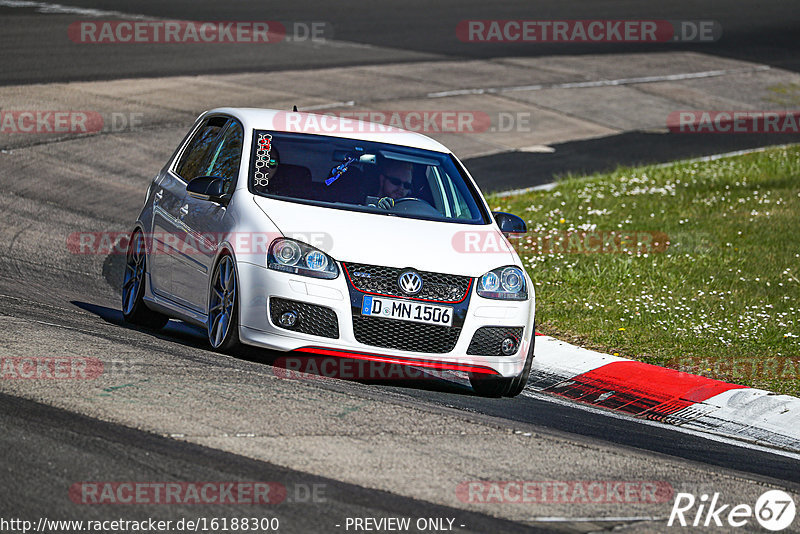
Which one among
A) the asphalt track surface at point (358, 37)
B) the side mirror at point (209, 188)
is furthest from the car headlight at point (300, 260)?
the asphalt track surface at point (358, 37)

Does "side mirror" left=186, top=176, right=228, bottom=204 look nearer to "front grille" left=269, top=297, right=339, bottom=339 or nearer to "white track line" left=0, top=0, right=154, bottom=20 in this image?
"front grille" left=269, top=297, right=339, bottom=339

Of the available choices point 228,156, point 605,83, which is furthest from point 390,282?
point 605,83

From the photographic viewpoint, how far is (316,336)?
291 inches

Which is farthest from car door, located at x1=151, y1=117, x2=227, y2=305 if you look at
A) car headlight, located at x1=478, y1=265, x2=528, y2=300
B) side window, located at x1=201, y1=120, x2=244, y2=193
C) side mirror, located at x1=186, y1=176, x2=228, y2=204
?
car headlight, located at x1=478, y1=265, x2=528, y2=300

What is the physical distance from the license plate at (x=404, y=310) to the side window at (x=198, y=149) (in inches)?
85.6

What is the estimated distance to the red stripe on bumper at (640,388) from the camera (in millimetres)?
8391

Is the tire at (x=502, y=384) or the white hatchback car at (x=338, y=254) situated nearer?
the white hatchback car at (x=338, y=254)

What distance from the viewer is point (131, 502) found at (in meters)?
5.01

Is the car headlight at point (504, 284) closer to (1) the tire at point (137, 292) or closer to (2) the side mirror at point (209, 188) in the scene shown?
(2) the side mirror at point (209, 188)

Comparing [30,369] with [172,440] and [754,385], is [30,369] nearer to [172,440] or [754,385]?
[172,440]

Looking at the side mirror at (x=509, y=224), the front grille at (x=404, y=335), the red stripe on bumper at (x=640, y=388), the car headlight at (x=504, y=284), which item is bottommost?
the red stripe on bumper at (x=640, y=388)

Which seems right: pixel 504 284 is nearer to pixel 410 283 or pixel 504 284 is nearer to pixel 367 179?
pixel 410 283

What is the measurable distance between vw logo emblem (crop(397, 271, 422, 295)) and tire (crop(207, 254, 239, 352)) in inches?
39.5

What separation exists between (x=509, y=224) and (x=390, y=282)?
1.56m
